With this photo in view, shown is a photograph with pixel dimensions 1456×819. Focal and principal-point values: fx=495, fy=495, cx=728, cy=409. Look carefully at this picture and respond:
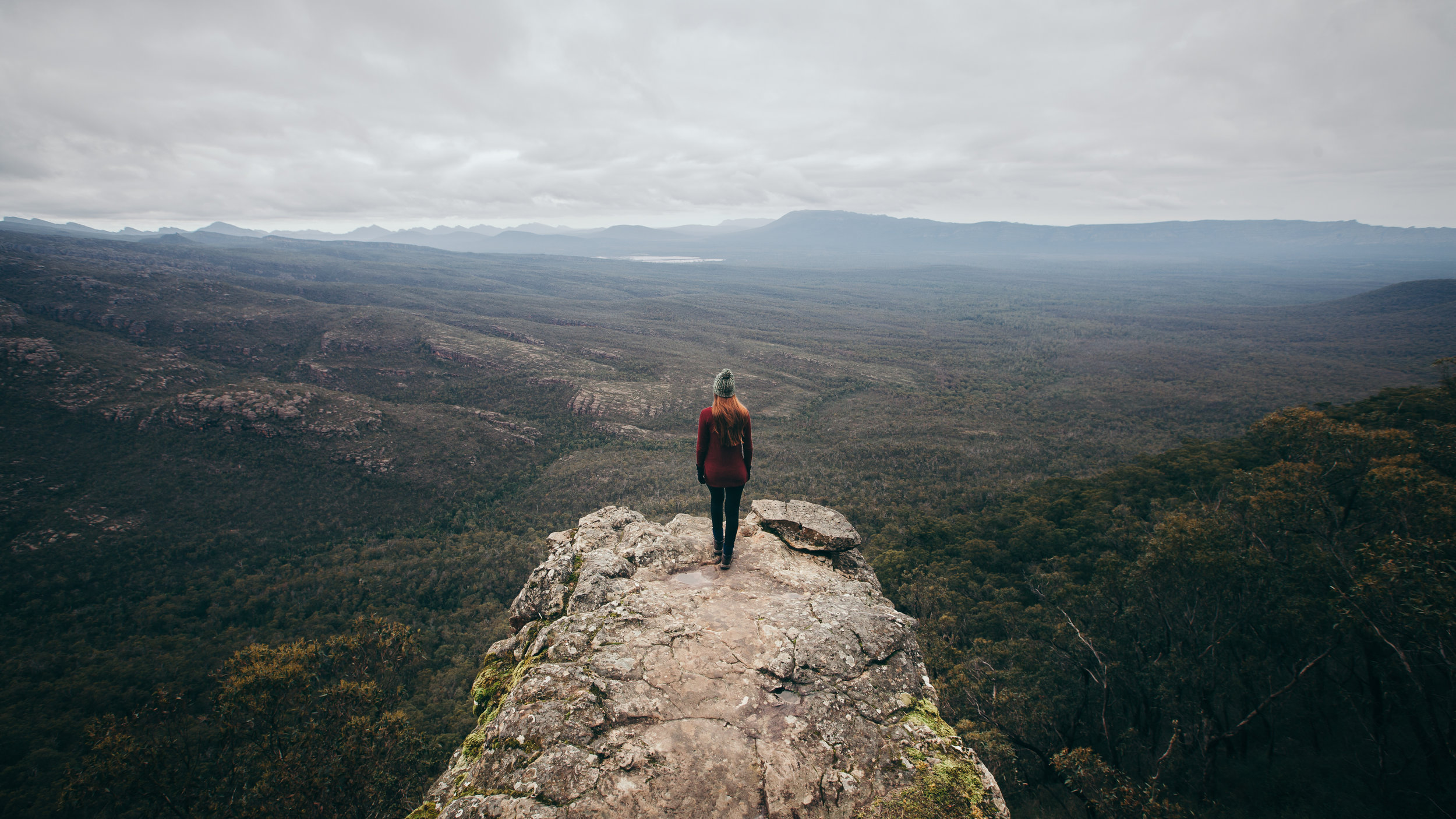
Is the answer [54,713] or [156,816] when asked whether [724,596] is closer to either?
[156,816]

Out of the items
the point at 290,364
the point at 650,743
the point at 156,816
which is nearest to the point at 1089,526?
the point at 650,743

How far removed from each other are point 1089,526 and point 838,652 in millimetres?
29757

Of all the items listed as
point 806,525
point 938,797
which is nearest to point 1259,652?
point 806,525

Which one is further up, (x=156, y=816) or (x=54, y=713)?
(x=156, y=816)

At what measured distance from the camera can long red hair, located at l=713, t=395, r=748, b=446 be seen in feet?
26.8

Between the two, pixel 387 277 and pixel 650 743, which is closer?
pixel 650 743

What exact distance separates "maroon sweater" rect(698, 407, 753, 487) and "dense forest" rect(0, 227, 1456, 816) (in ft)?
36.9

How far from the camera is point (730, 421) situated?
A: 8.19 meters

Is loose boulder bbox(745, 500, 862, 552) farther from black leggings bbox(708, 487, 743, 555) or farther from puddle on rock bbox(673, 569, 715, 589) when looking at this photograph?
puddle on rock bbox(673, 569, 715, 589)

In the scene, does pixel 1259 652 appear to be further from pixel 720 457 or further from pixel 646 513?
pixel 646 513

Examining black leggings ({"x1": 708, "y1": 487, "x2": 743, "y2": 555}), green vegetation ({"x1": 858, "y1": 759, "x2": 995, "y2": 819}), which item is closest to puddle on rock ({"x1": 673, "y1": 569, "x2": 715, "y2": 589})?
black leggings ({"x1": 708, "y1": 487, "x2": 743, "y2": 555})

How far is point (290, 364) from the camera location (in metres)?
77.9

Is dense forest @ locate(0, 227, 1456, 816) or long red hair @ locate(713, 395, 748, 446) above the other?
long red hair @ locate(713, 395, 748, 446)

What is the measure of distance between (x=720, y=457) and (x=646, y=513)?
110ft
